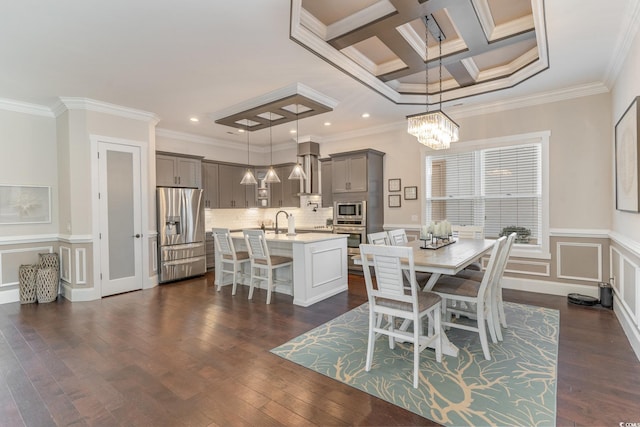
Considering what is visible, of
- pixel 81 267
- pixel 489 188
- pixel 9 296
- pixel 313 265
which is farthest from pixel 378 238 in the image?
pixel 9 296

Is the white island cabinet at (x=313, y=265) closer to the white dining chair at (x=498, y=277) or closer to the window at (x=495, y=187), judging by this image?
the white dining chair at (x=498, y=277)

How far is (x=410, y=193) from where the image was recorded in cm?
588

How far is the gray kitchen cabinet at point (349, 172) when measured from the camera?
5996mm

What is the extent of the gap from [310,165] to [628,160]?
5152mm

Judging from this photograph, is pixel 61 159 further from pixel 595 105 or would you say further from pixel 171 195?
pixel 595 105

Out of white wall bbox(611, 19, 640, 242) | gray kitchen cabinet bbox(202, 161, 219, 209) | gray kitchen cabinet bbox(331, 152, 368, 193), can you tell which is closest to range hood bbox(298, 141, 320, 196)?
gray kitchen cabinet bbox(331, 152, 368, 193)

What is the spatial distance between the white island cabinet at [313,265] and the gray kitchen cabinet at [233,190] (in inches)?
89.8

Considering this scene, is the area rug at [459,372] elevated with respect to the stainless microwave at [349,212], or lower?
lower

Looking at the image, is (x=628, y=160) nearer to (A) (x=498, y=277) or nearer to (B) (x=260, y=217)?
(A) (x=498, y=277)

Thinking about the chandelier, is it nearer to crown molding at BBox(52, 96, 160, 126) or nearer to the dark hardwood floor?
the dark hardwood floor

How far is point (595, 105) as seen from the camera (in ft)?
13.7

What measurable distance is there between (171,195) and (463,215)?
519 cm

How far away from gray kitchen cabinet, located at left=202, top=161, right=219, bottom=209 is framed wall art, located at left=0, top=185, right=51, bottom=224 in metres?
2.60

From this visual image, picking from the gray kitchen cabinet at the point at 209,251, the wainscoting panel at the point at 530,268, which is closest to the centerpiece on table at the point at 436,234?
the wainscoting panel at the point at 530,268
